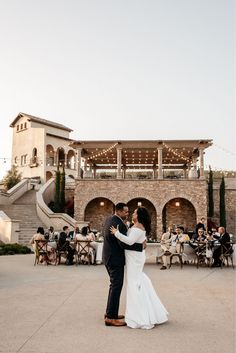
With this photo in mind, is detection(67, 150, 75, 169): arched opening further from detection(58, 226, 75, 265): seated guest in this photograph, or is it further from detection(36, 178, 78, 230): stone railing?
detection(58, 226, 75, 265): seated guest

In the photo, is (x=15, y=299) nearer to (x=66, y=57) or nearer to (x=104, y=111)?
(x=66, y=57)

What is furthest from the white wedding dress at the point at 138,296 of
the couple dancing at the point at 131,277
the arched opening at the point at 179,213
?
the arched opening at the point at 179,213

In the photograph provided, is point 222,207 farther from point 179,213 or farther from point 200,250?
point 200,250

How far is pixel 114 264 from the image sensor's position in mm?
4648

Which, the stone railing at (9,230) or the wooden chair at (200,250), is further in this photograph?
the stone railing at (9,230)

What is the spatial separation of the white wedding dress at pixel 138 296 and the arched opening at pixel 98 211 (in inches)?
833

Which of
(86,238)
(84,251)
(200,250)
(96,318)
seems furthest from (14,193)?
(96,318)

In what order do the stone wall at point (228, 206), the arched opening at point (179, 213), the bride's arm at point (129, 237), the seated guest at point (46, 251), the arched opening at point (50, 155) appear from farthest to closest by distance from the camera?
the arched opening at point (50, 155) → the stone wall at point (228, 206) → the arched opening at point (179, 213) → the seated guest at point (46, 251) → the bride's arm at point (129, 237)

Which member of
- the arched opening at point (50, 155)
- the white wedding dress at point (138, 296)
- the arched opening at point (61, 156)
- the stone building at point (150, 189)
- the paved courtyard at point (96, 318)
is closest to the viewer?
the paved courtyard at point (96, 318)

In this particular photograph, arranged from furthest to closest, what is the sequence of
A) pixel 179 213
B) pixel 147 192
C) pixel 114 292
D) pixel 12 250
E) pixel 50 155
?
pixel 50 155
pixel 179 213
pixel 147 192
pixel 12 250
pixel 114 292

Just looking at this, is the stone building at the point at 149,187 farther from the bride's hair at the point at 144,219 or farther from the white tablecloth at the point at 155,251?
the bride's hair at the point at 144,219

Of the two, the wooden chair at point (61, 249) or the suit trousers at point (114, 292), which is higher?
the suit trousers at point (114, 292)

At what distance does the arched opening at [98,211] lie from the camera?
84.8 feet

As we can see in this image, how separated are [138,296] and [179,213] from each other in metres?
21.5
